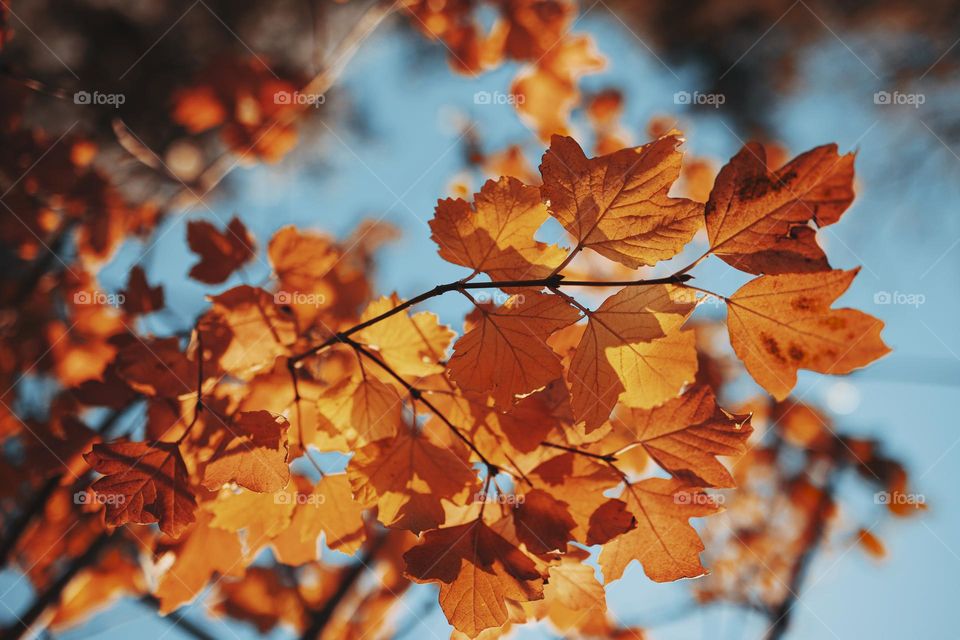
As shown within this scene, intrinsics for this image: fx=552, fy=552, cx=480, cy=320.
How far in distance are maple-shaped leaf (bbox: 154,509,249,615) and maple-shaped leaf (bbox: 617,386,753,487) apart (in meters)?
0.96

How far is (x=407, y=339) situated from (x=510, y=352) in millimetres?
332

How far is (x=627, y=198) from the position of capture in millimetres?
850

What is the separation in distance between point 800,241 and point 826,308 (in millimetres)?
111

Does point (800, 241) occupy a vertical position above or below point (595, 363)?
above

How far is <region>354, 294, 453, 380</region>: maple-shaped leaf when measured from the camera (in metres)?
1.12

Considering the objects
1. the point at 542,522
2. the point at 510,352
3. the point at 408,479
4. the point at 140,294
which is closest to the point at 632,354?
the point at 510,352

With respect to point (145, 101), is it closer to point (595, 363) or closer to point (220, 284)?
point (220, 284)

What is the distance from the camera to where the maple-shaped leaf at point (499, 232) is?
0.88 meters

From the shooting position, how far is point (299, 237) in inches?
56.8

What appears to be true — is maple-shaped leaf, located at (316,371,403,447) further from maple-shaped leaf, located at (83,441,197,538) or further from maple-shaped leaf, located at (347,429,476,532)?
maple-shaped leaf, located at (83,441,197,538)

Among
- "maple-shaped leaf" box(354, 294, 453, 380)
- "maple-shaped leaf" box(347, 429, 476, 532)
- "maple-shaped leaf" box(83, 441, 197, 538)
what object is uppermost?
"maple-shaped leaf" box(354, 294, 453, 380)

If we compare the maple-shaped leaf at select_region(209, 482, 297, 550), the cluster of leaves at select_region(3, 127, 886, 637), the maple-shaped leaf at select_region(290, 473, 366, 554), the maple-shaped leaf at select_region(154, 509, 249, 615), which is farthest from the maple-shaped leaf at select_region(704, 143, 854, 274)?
the maple-shaped leaf at select_region(154, 509, 249, 615)

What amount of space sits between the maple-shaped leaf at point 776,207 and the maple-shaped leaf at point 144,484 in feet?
3.30

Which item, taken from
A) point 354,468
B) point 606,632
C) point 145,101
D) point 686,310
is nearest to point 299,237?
point 354,468
